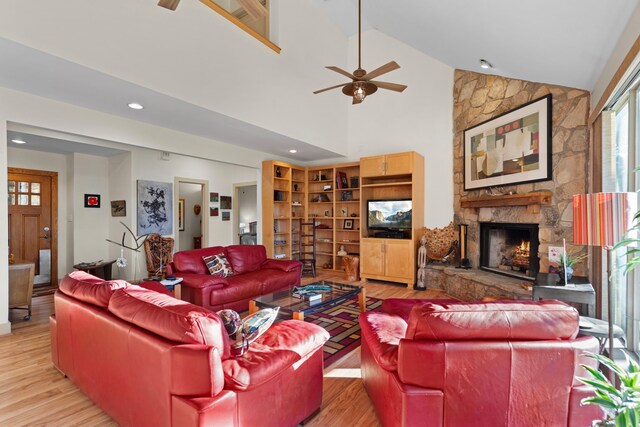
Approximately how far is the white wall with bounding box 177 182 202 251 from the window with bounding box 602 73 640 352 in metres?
7.87

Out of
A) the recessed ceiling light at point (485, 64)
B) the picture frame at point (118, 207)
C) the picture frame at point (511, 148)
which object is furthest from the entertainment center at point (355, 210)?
the picture frame at point (118, 207)

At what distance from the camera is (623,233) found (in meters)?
1.64

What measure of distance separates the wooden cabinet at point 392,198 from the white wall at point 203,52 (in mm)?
1064

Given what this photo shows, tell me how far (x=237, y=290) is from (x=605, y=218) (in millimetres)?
3536

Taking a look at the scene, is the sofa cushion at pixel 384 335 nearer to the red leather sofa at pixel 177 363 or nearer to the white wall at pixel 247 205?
the red leather sofa at pixel 177 363

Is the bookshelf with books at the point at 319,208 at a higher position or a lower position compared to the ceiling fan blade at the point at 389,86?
lower

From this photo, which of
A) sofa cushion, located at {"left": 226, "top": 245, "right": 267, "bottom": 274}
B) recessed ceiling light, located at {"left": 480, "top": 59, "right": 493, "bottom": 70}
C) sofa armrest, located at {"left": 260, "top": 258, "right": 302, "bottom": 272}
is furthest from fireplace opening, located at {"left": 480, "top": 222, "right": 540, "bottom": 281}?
sofa cushion, located at {"left": 226, "top": 245, "right": 267, "bottom": 274}

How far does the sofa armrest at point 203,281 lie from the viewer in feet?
12.1

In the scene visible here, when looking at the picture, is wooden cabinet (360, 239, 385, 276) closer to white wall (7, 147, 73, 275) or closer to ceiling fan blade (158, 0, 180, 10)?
ceiling fan blade (158, 0, 180, 10)

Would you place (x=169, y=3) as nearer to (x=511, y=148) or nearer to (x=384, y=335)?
(x=384, y=335)

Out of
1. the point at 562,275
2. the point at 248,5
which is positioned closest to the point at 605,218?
the point at 562,275

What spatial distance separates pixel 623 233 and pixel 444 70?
15.6 feet

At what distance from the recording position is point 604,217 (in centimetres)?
171

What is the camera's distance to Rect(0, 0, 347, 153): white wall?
2.53 meters
